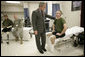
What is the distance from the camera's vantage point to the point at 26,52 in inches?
73.2

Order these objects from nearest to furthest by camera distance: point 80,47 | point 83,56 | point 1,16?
point 1,16 → point 83,56 → point 80,47

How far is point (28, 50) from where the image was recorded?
1.88m

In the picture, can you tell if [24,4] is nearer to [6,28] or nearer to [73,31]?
[6,28]

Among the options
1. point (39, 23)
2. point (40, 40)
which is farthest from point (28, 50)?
point (39, 23)

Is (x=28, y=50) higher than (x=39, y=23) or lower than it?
lower

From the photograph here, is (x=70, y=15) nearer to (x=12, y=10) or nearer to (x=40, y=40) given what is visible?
(x=40, y=40)

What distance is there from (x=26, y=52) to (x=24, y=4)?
2.60ft

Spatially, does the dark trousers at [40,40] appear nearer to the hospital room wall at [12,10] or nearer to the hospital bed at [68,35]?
the hospital bed at [68,35]

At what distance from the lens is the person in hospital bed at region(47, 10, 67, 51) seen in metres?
1.82

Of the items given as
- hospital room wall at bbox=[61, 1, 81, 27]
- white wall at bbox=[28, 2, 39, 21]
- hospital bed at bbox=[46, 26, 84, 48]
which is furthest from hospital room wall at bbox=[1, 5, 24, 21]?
hospital room wall at bbox=[61, 1, 81, 27]

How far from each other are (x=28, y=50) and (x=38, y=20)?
539mm

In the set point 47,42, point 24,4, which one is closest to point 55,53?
point 47,42

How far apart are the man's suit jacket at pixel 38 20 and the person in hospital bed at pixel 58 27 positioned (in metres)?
0.13

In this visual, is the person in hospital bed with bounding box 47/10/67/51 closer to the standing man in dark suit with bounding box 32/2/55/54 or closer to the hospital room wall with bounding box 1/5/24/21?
the standing man in dark suit with bounding box 32/2/55/54
